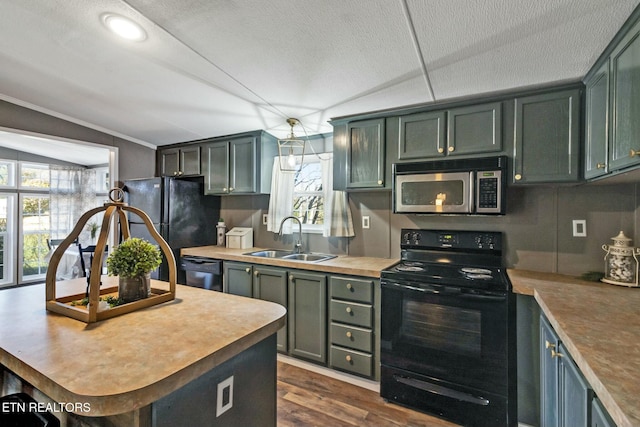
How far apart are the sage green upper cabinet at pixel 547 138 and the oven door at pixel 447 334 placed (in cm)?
86

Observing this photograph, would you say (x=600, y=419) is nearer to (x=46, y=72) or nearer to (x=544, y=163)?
(x=544, y=163)

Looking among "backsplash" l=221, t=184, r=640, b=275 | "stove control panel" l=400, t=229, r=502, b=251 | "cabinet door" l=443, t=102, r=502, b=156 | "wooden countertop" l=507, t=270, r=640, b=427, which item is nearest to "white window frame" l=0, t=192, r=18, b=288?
"backsplash" l=221, t=184, r=640, b=275

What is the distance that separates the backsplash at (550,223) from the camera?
1.99 m

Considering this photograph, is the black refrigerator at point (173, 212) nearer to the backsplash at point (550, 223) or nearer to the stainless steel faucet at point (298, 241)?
the stainless steel faucet at point (298, 241)

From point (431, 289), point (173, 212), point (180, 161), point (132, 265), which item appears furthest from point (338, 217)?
point (180, 161)

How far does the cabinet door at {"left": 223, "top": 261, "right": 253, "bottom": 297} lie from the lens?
278cm

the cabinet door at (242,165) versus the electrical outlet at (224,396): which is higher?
the cabinet door at (242,165)

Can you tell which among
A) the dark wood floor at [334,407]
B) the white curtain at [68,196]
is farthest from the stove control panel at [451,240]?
the white curtain at [68,196]

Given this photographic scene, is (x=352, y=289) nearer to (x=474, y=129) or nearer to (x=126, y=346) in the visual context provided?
(x=474, y=129)

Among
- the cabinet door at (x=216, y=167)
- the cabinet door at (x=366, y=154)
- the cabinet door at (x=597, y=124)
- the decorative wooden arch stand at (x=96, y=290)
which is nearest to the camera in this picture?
the decorative wooden arch stand at (x=96, y=290)

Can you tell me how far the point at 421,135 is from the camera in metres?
2.37

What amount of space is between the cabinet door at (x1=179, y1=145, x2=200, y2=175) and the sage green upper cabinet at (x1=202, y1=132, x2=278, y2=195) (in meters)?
0.11

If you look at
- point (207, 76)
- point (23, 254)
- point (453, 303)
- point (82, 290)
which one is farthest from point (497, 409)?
point (23, 254)

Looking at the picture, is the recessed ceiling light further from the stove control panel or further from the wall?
the stove control panel
